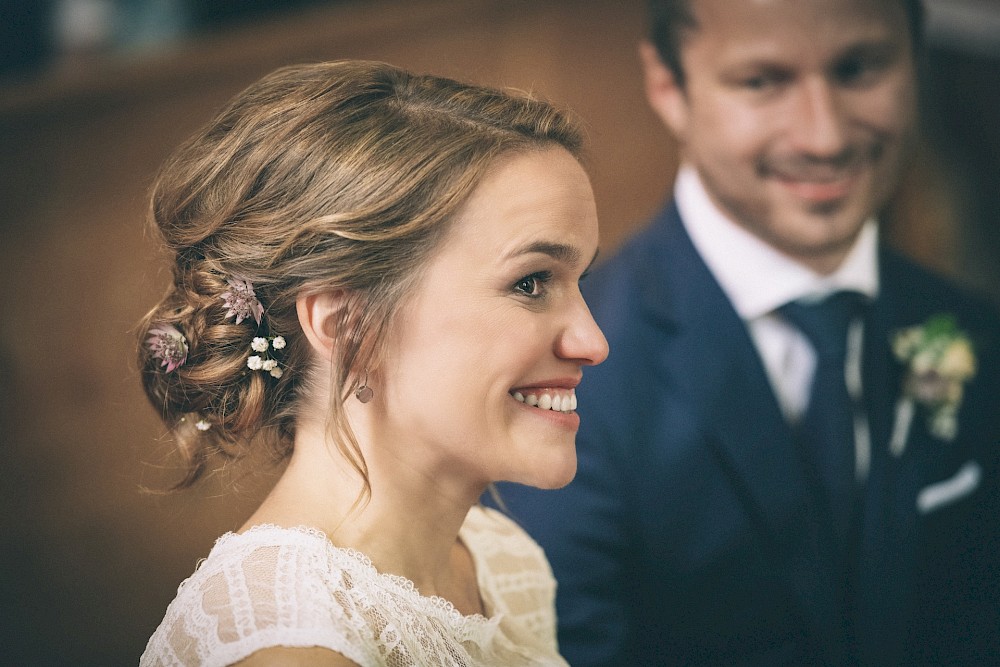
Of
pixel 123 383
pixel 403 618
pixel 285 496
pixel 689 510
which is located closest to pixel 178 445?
pixel 285 496

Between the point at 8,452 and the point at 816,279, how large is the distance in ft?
6.09

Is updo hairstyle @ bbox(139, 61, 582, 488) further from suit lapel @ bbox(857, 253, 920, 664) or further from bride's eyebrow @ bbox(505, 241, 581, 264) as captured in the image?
suit lapel @ bbox(857, 253, 920, 664)

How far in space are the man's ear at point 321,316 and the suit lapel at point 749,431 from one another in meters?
0.57

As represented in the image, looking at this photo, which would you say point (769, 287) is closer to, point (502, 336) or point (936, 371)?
point (936, 371)

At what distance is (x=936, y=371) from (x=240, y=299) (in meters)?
0.99

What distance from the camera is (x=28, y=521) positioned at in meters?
2.00

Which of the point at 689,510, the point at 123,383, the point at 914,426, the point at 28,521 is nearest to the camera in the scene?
the point at 689,510

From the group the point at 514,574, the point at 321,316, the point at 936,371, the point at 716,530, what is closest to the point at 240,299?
the point at 321,316

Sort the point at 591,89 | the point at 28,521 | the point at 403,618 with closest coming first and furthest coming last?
the point at 403,618 < the point at 591,89 < the point at 28,521

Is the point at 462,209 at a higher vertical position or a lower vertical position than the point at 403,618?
higher

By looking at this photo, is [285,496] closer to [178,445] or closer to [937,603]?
[178,445]

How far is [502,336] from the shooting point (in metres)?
0.84

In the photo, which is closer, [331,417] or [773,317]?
[331,417]

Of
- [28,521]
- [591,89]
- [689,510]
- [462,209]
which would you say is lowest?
[28,521]
